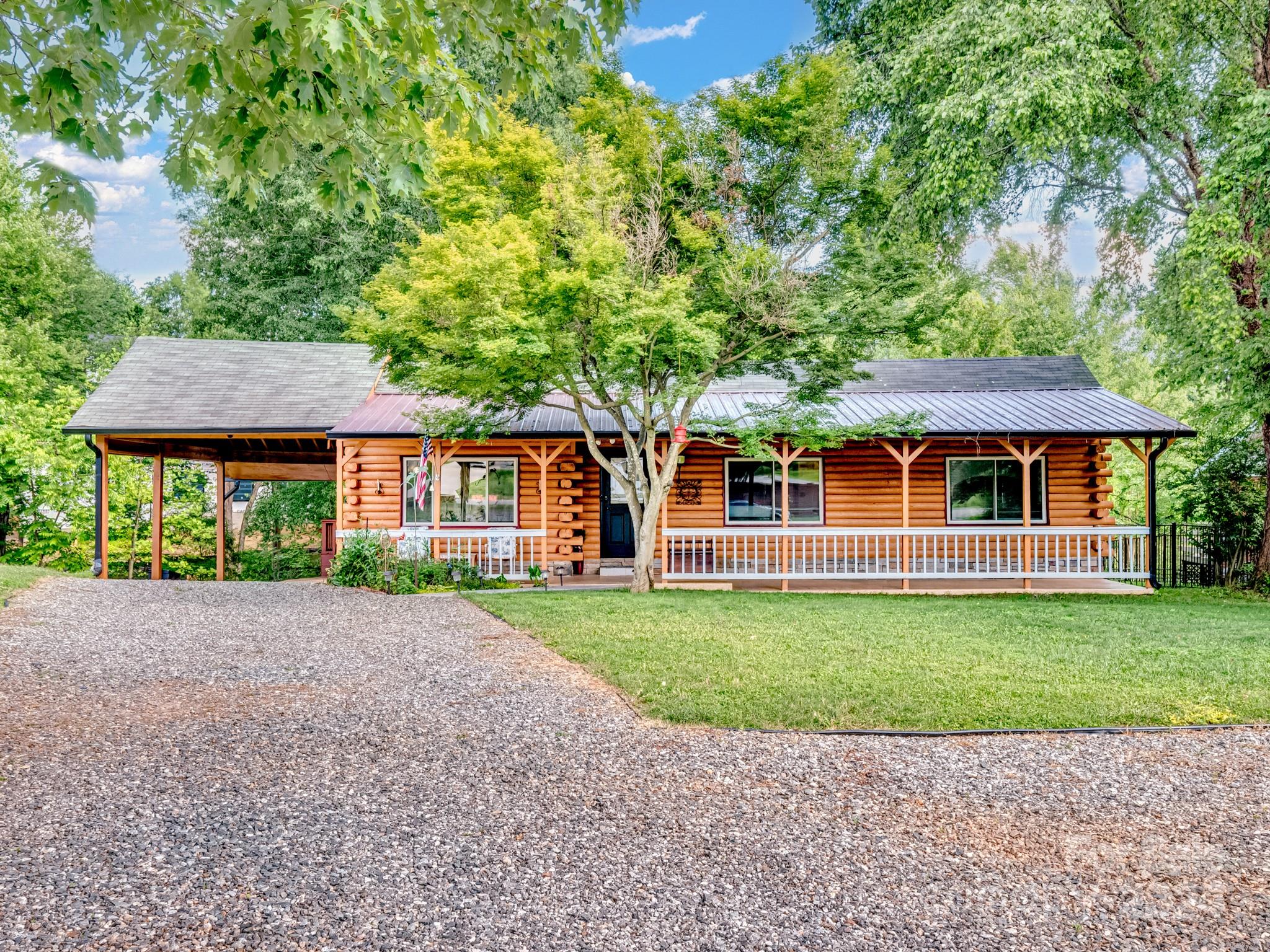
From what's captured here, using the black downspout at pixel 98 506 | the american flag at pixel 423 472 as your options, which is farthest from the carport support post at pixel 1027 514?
the black downspout at pixel 98 506

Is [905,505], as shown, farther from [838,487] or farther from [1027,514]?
[1027,514]

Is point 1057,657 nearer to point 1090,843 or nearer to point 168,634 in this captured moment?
point 1090,843

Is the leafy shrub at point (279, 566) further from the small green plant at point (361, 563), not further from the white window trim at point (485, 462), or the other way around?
the small green plant at point (361, 563)

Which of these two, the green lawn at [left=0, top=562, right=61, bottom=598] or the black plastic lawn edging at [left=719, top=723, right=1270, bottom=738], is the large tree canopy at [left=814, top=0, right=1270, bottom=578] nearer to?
the black plastic lawn edging at [left=719, top=723, right=1270, bottom=738]

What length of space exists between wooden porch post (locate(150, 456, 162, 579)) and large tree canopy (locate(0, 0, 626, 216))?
12.6 meters

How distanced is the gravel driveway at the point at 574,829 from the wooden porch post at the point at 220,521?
10.9 meters

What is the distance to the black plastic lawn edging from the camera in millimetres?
5008

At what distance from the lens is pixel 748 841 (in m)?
3.51

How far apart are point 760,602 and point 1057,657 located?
4410 mm

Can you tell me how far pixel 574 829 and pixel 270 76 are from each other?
374cm

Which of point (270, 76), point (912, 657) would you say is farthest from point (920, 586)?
point (270, 76)

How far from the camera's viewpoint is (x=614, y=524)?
16109 millimetres

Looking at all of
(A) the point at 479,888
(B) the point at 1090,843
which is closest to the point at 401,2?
(A) the point at 479,888

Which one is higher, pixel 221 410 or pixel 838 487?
pixel 221 410
